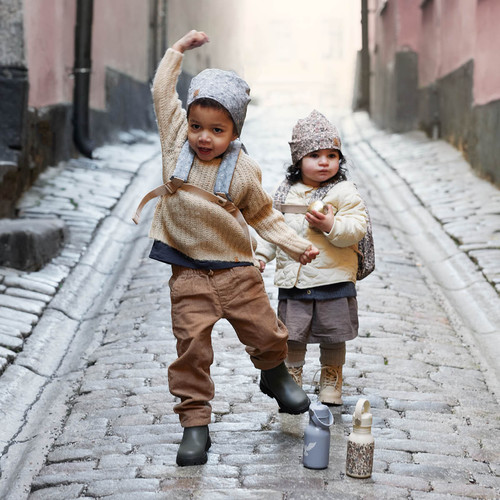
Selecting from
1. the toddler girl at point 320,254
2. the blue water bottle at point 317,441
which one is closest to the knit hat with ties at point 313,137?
the toddler girl at point 320,254

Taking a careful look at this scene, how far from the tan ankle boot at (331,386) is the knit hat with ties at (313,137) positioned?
102cm

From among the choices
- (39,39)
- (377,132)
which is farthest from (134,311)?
(377,132)

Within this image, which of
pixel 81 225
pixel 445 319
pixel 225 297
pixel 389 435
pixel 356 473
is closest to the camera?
pixel 356 473

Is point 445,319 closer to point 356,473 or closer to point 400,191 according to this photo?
point 356,473

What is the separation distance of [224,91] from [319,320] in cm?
127

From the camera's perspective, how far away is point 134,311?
648cm

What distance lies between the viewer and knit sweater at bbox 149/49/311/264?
387cm

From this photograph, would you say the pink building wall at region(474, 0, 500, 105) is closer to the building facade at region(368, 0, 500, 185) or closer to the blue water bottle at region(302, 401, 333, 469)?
the building facade at region(368, 0, 500, 185)

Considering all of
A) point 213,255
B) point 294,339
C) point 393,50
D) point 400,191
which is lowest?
point 294,339

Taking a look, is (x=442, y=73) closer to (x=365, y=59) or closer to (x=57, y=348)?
(x=365, y=59)

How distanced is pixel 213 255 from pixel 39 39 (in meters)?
6.76

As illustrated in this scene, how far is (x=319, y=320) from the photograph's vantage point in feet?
14.8

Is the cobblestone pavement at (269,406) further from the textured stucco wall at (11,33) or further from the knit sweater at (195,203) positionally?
the textured stucco wall at (11,33)

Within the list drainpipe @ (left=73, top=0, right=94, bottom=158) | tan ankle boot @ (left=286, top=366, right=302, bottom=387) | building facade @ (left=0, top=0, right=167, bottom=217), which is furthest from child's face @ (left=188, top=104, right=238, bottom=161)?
drainpipe @ (left=73, top=0, right=94, bottom=158)
